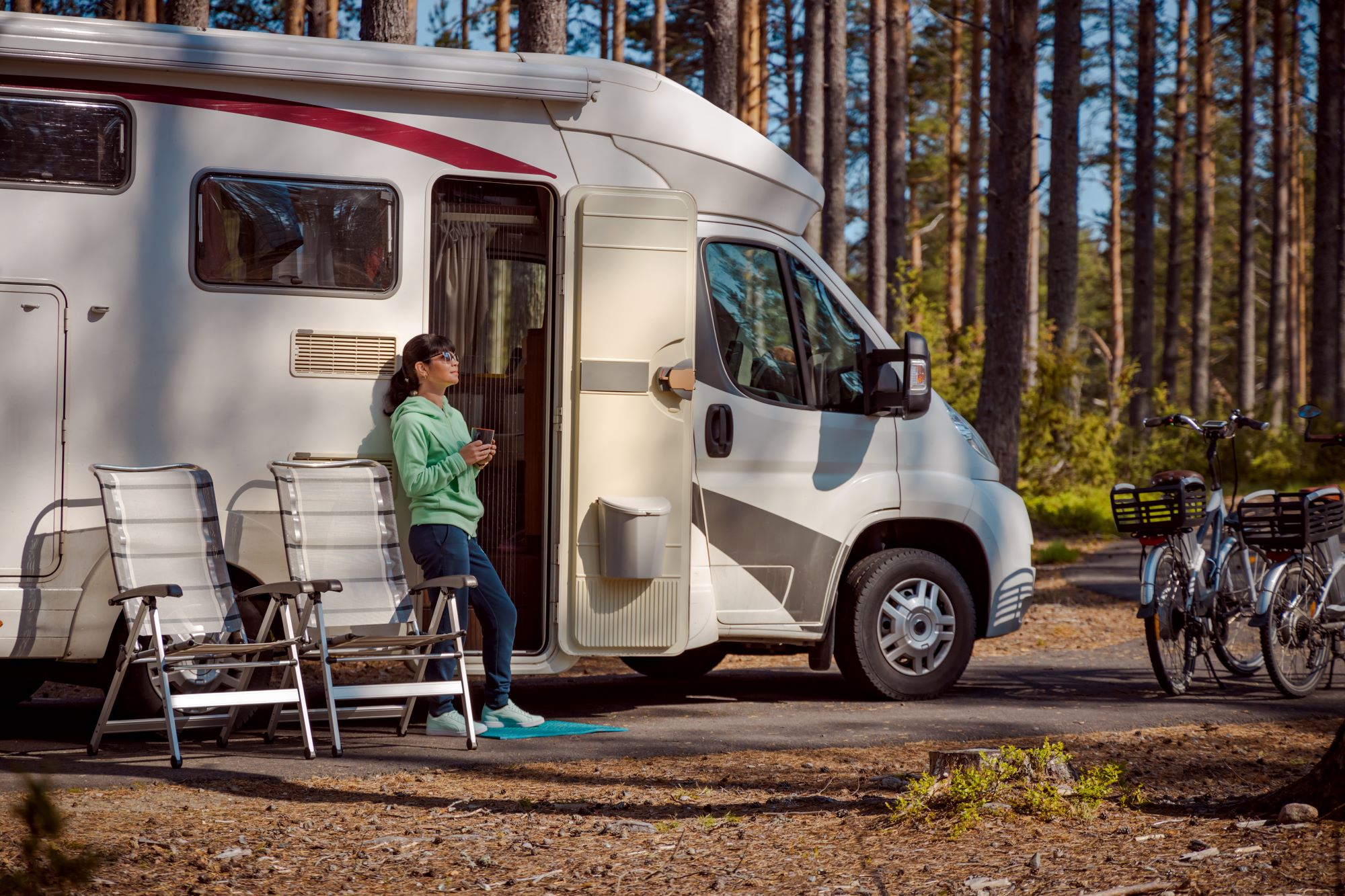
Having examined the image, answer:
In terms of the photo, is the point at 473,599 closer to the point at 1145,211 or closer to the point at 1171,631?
the point at 1171,631

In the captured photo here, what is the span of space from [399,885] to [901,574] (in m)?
3.98

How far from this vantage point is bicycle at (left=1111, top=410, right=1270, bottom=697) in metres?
7.33

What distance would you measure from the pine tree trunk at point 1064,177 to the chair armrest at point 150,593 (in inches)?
522

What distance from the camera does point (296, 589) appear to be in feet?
19.5

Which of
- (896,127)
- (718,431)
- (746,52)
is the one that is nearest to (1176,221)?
(896,127)

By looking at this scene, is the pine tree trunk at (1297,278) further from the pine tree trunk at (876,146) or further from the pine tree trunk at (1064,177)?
the pine tree trunk at (1064,177)

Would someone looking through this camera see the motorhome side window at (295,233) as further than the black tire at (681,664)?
No

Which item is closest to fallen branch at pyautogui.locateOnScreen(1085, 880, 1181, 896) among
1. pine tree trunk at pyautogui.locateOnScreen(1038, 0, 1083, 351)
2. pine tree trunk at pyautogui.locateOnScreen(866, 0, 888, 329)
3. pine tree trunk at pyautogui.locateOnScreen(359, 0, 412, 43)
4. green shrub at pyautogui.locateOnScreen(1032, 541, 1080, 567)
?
pine tree trunk at pyautogui.locateOnScreen(359, 0, 412, 43)

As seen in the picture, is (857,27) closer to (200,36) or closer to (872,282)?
(872,282)

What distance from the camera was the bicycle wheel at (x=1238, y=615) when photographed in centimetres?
749

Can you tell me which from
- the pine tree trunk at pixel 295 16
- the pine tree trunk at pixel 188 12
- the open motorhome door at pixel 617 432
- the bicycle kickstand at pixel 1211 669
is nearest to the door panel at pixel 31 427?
the open motorhome door at pixel 617 432

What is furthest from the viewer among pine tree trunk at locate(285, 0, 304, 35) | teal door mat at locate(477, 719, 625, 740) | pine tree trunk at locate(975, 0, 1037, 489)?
pine tree trunk at locate(285, 0, 304, 35)

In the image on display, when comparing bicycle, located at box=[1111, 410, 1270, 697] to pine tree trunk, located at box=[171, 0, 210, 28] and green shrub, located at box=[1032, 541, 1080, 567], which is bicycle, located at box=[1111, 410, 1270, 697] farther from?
pine tree trunk, located at box=[171, 0, 210, 28]

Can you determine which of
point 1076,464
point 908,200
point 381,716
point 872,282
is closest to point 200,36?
point 381,716
